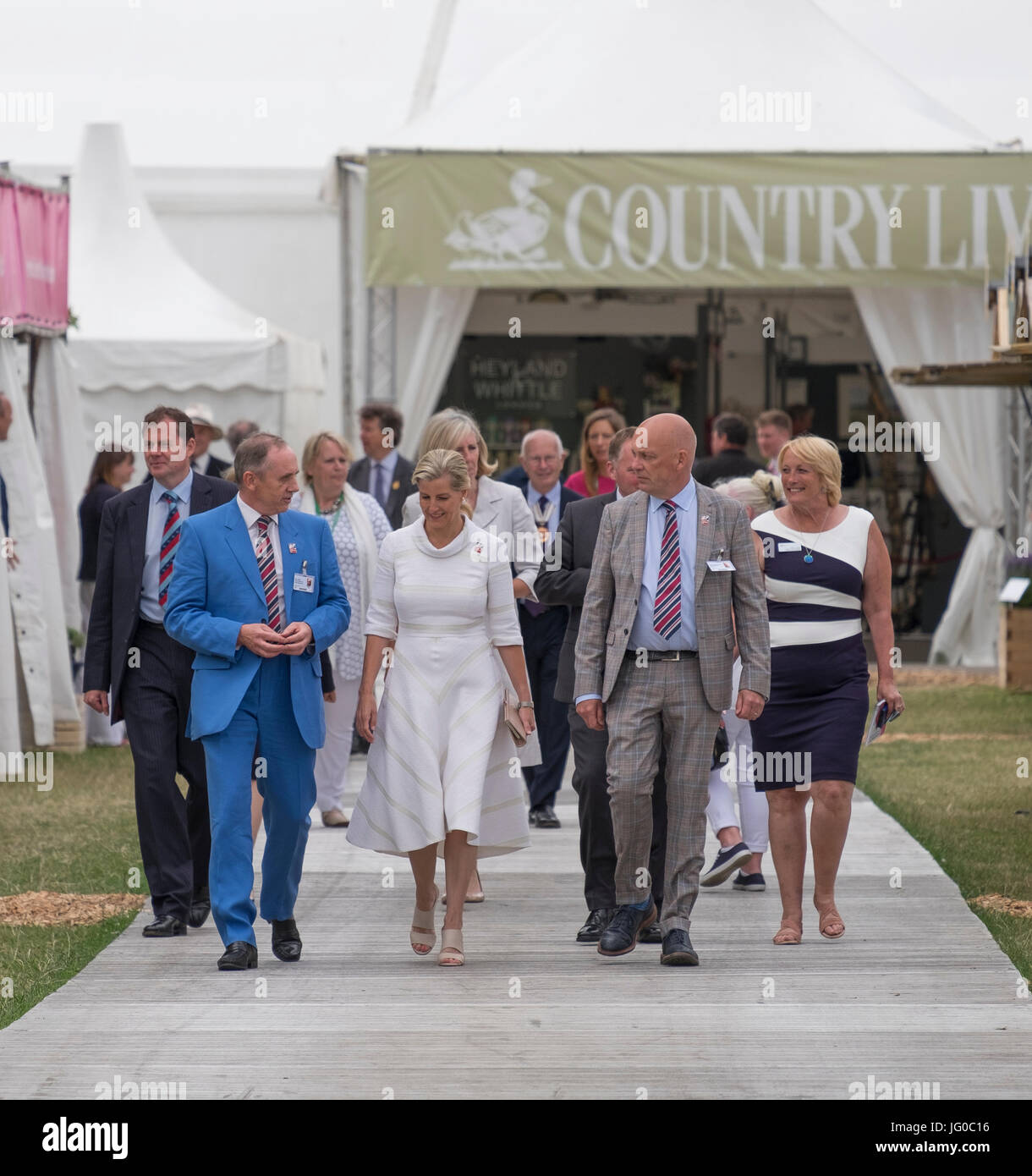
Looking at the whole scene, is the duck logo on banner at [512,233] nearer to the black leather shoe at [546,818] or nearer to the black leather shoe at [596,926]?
the black leather shoe at [546,818]

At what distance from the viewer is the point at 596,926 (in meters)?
7.30

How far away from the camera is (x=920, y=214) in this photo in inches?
658

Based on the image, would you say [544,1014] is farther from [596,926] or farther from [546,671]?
[546,671]

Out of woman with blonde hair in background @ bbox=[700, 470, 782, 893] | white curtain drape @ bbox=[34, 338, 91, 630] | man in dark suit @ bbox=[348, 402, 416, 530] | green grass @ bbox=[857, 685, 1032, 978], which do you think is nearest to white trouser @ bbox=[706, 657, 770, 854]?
woman with blonde hair in background @ bbox=[700, 470, 782, 893]

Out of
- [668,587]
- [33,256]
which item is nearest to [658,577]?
[668,587]

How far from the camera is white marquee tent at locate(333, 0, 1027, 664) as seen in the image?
674 inches

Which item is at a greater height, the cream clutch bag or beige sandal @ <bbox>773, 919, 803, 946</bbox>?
the cream clutch bag

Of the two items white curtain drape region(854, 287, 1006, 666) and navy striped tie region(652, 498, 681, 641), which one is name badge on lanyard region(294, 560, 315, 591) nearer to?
navy striped tie region(652, 498, 681, 641)

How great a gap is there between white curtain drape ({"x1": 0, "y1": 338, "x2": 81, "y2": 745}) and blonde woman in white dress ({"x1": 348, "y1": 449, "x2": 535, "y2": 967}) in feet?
19.2

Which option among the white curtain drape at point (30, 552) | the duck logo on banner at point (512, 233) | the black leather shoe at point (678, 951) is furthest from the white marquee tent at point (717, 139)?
the black leather shoe at point (678, 951)

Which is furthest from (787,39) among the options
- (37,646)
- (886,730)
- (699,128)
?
(37,646)

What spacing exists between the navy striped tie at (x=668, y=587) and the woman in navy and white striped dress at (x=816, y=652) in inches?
19.1

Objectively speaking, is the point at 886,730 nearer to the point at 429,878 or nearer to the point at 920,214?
the point at 920,214
